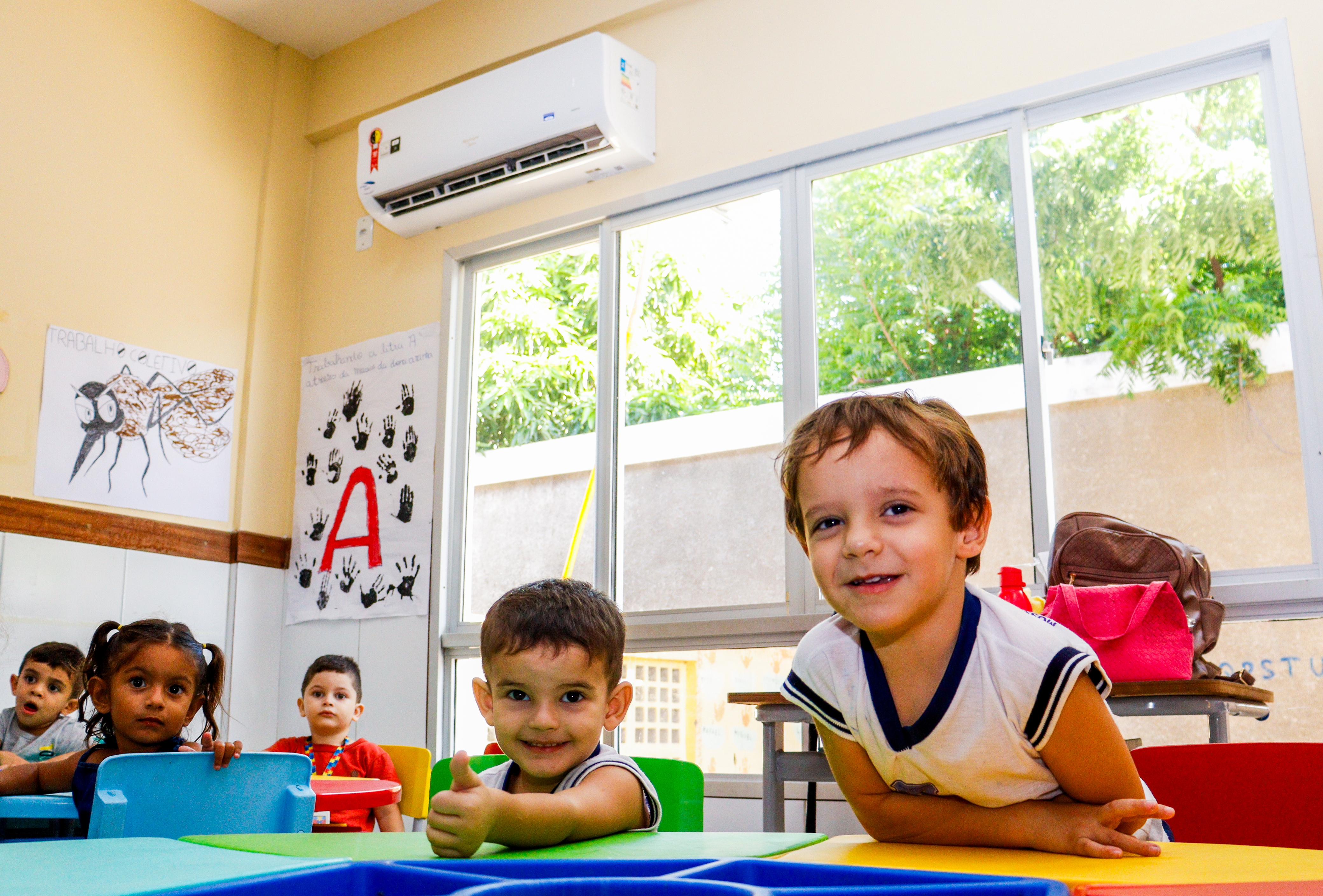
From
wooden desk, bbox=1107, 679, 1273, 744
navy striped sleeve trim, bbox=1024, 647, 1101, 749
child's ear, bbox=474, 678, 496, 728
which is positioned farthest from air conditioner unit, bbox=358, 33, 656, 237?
navy striped sleeve trim, bbox=1024, 647, 1101, 749

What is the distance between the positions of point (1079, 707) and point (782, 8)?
2.95m

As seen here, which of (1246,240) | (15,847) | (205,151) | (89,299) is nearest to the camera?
(15,847)

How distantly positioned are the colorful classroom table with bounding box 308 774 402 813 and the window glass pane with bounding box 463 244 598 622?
4.45ft

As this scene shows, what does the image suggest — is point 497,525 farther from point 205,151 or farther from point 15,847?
point 15,847

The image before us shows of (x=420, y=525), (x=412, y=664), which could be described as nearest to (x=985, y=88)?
(x=420, y=525)

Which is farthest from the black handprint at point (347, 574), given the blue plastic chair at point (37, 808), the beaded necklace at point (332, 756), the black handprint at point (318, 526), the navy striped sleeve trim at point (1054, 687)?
the navy striped sleeve trim at point (1054, 687)

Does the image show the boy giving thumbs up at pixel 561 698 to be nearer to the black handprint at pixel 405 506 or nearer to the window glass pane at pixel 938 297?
the window glass pane at pixel 938 297

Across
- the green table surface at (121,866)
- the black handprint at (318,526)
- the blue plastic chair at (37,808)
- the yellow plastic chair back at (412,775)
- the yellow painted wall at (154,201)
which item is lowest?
the yellow plastic chair back at (412,775)

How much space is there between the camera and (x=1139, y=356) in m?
2.72

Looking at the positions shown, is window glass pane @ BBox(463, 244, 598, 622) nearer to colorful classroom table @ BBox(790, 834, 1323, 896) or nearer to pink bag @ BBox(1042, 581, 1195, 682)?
pink bag @ BBox(1042, 581, 1195, 682)

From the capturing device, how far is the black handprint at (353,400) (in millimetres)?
4230

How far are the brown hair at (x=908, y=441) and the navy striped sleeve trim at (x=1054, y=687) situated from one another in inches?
5.9

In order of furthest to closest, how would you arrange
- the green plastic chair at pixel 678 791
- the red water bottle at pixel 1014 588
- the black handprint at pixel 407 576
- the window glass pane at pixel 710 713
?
the black handprint at pixel 407 576 < the window glass pane at pixel 710 713 < the red water bottle at pixel 1014 588 < the green plastic chair at pixel 678 791

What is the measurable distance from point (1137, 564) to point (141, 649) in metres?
2.01
